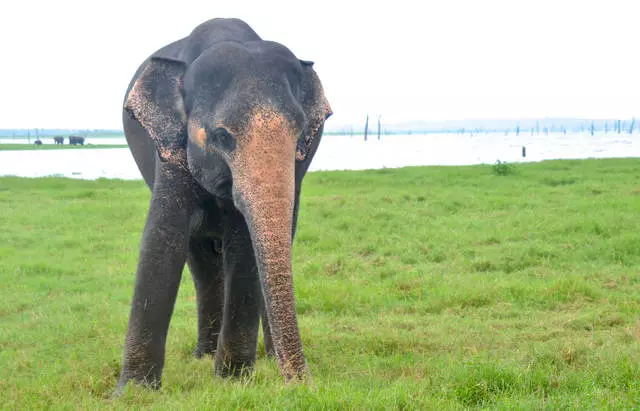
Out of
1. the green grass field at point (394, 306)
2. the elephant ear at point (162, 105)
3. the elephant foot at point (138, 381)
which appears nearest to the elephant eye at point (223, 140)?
the elephant ear at point (162, 105)

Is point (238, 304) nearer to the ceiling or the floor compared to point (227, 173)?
nearer to the floor

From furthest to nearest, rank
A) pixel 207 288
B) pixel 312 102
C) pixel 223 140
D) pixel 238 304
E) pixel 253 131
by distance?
pixel 207 288 < pixel 238 304 < pixel 312 102 < pixel 223 140 < pixel 253 131

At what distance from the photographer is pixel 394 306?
7898mm

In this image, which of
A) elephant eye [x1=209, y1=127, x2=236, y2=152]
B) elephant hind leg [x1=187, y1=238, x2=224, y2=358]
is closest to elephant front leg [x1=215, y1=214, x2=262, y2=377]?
elephant hind leg [x1=187, y1=238, x2=224, y2=358]

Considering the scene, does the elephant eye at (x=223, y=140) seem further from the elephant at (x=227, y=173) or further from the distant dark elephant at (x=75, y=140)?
the distant dark elephant at (x=75, y=140)

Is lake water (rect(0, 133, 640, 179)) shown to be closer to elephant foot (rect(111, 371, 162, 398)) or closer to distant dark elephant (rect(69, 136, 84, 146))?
distant dark elephant (rect(69, 136, 84, 146))

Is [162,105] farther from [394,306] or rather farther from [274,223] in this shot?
[394,306]

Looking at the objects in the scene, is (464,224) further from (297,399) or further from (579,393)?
(297,399)

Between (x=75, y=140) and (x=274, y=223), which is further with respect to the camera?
(x=75, y=140)

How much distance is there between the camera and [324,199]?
53.4ft

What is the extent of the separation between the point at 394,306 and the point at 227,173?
409 cm

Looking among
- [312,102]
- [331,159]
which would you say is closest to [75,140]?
[331,159]

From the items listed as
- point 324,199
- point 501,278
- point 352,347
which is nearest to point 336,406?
point 352,347

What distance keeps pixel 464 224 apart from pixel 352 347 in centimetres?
703
